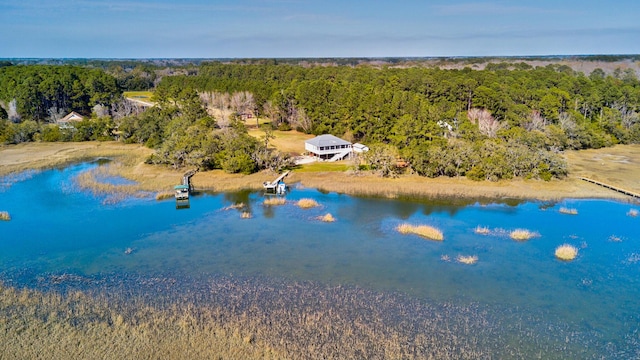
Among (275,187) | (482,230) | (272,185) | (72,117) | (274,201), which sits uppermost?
(72,117)

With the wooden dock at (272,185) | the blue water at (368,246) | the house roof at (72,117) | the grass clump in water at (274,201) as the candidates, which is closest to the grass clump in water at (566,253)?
the blue water at (368,246)

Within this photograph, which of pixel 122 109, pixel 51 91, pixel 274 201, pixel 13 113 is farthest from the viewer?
pixel 122 109

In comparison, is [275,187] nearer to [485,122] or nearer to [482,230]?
[482,230]

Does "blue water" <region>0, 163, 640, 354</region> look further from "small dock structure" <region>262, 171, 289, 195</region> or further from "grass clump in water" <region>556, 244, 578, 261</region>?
"small dock structure" <region>262, 171, 289, 195</region>

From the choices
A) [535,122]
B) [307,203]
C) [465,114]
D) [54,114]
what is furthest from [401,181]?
[54,114]

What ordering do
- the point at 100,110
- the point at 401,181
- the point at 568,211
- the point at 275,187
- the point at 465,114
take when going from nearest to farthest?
the point at 568,211
the point at 275,187
the point at 401,181
the point at 465,114
the point at 100,110

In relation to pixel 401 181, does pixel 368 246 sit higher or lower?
lower
